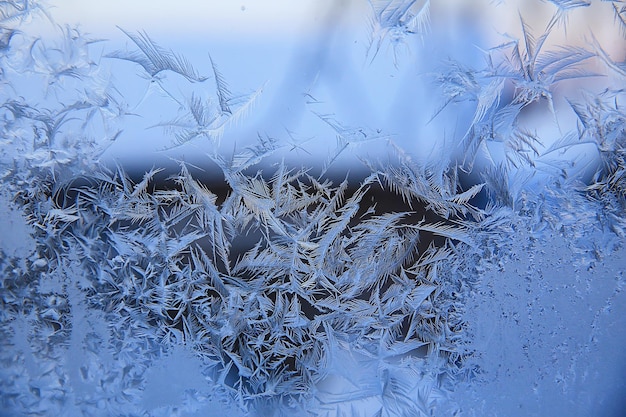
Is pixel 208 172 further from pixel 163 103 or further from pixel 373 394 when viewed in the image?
pixel 373 394

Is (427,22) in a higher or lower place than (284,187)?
higher

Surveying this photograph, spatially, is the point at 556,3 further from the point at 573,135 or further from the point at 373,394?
the point at 373,394

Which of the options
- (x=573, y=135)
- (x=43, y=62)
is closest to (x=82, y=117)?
(x=43, y=62)

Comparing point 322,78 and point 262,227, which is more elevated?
point 322,78

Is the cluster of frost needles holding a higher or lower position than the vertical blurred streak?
lower

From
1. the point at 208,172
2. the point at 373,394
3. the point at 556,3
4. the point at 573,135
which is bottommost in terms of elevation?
the point at 373,394

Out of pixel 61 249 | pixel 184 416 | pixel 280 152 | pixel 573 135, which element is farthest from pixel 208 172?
pixel 573 135

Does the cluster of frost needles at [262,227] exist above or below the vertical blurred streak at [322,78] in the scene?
below
